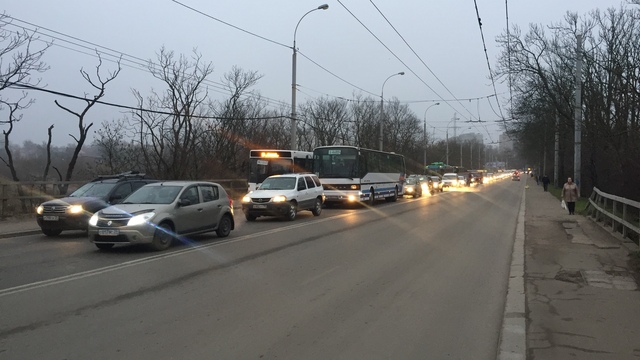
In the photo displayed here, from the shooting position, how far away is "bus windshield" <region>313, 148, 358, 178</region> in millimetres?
25188

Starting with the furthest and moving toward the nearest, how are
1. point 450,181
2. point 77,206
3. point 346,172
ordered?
point 450,181 → point 346,172 → point 77,206

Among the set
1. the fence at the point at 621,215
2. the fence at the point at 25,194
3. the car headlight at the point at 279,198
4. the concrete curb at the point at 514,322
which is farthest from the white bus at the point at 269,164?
the concrete curb at the point at 514,322

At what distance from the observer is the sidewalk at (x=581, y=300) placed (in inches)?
197

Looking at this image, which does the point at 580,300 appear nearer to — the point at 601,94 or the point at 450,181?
the point at 601,94

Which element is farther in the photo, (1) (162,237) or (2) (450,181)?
(2) (450,181)

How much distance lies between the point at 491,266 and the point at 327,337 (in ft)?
17.6

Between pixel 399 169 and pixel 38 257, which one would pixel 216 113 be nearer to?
pixel 399 169

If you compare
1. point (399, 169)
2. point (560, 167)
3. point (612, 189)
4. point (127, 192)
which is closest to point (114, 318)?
point (127, 192)

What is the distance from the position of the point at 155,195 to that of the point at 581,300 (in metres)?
→ 9.02

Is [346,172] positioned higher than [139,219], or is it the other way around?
[346,172]

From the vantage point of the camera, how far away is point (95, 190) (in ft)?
48.5

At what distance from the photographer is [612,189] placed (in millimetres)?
23547

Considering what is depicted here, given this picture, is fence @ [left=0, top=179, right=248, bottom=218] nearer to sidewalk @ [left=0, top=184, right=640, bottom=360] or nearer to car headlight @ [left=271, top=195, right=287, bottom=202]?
car headlight @ [left=271, top=195, right=287, bottom=202]

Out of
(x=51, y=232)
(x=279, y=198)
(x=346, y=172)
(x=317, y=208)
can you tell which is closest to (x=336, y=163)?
(x=346, y=172)
